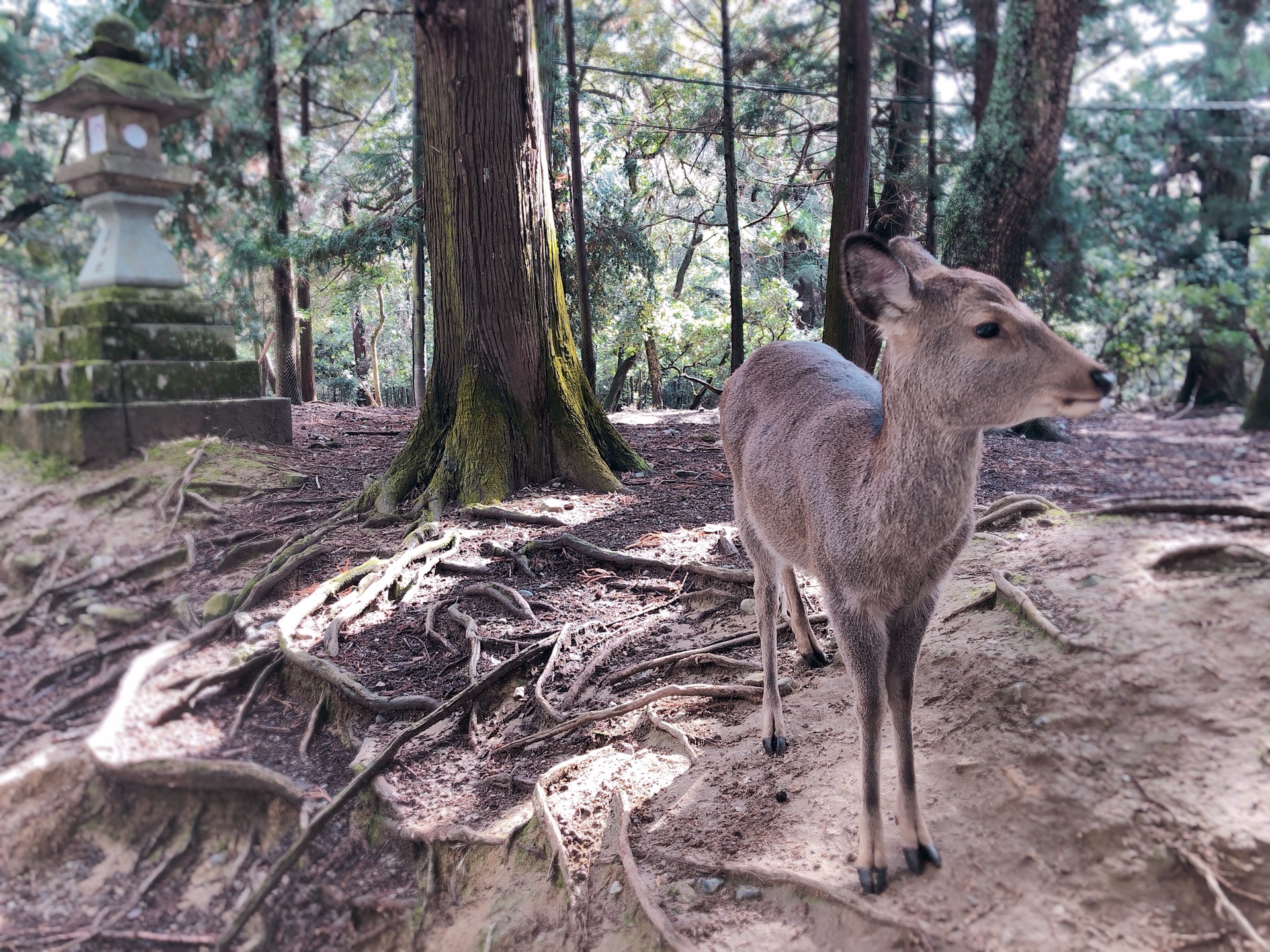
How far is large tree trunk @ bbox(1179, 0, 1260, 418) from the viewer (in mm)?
1667

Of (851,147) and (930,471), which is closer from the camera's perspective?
(930,471)

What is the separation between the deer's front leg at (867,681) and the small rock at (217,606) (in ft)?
8.76

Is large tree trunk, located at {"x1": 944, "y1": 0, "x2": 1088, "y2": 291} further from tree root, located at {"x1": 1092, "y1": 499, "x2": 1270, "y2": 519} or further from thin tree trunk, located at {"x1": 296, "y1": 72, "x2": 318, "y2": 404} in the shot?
thin tree trunk, located at {"x1": 296, "y1": 72, "x2": 318, "y2": 404}

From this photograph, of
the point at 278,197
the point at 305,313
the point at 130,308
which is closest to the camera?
the point at 130,308

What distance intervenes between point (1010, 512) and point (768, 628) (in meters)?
1.21

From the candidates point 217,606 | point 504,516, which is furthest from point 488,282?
point 217,606

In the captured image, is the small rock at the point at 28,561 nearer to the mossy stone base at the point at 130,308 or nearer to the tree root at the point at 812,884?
the mossy stone base at the point at 130,308

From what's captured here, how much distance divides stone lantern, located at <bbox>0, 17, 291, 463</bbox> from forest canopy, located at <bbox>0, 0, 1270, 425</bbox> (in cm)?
28

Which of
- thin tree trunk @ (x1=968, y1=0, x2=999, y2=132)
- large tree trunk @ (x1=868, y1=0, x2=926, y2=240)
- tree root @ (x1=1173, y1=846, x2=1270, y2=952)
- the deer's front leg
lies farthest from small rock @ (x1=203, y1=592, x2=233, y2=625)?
thin tree trunk @ (x1=968, y1=0, x2=999, y2=132)

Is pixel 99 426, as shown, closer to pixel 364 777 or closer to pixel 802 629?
pixel 364 777

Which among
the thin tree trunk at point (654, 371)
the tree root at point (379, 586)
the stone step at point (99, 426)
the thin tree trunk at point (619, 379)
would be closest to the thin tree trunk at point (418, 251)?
the tree root at point (379, 586)

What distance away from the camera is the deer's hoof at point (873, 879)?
176cm

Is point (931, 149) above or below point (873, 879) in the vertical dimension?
above

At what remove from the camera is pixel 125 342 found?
3.46m
